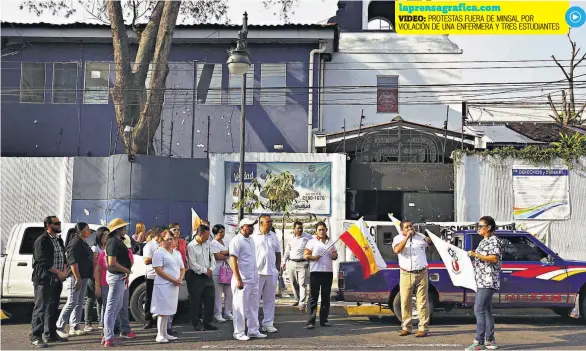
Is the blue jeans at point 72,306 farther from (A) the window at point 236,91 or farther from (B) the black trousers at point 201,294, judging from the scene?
(A) the window at point 236,91

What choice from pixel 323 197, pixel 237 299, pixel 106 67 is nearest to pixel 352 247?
pixel 237 299

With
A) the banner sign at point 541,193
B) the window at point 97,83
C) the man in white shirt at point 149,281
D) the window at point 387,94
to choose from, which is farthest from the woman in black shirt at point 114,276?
the window at point 387,94

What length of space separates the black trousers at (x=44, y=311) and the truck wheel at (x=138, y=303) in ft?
6.47

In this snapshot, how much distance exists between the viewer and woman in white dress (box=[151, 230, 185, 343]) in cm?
926

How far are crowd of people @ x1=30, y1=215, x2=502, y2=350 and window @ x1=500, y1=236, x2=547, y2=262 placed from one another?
2133 millimetres

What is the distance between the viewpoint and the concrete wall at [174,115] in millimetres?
22609

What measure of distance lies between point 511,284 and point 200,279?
17.9ft

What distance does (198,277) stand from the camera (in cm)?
1056

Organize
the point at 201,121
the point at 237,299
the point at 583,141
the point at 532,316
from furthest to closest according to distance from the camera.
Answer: the point at 201,121, the point at 583,141, the point at 532,316, the point at 237,299

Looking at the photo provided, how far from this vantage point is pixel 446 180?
64.0 ft

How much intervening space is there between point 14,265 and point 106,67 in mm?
13085

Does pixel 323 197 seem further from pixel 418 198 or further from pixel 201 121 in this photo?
pixel 201 121

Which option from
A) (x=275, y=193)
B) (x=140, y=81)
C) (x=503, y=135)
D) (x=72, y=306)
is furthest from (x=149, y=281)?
(x=503, y=135)

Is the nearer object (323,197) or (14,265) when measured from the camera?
(14,265)
